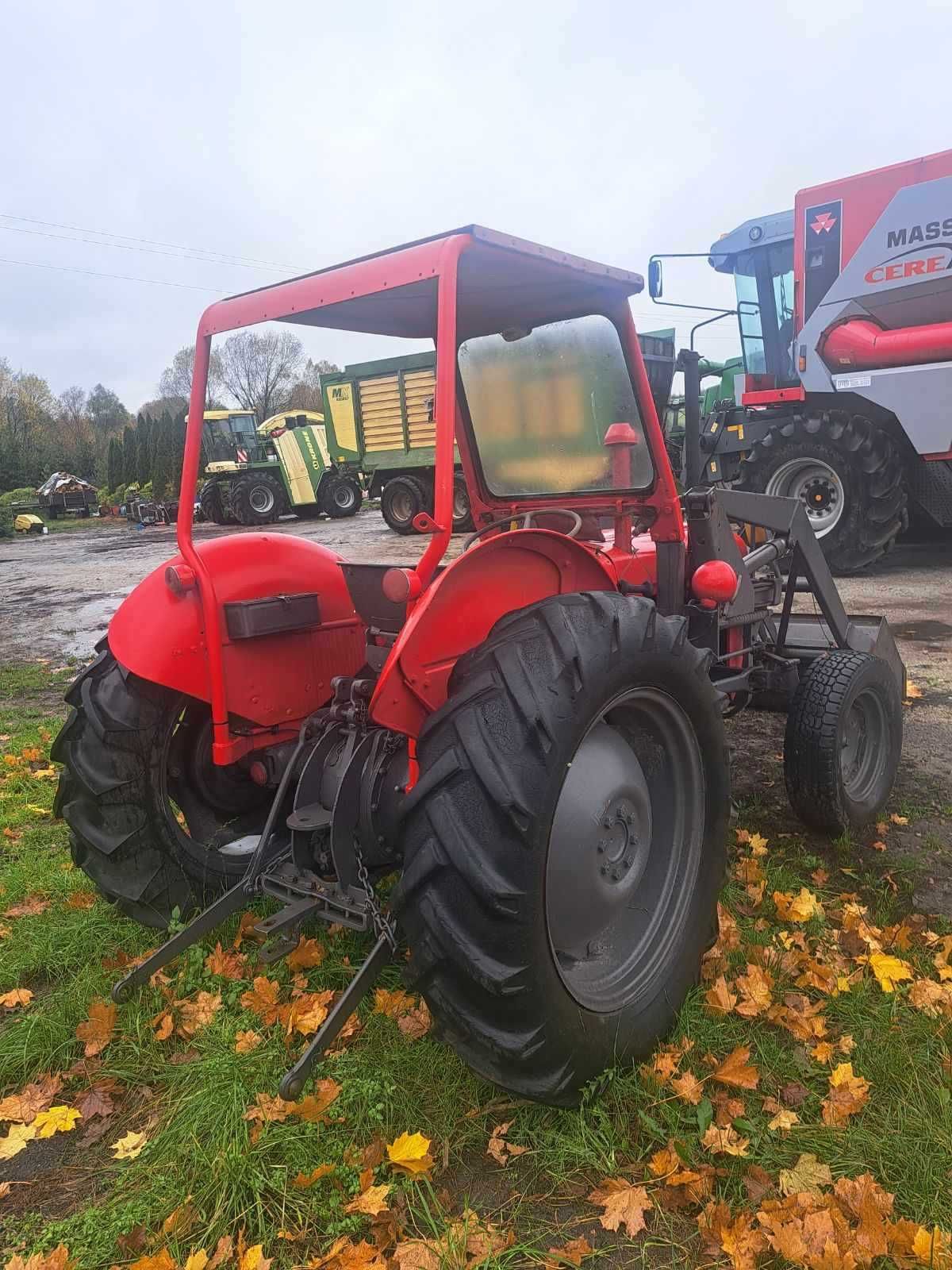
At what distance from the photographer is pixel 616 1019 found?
2.05 m

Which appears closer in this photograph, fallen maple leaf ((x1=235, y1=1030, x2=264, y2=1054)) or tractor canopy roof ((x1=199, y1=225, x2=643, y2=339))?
tractor canopy roof ((x1=199, y1=225, x2=643, y2=339))

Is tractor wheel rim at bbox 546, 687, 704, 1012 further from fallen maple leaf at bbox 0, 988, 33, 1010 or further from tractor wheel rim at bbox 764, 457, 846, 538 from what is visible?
tractor wheel rim at bbox 764, 457, 846, 538

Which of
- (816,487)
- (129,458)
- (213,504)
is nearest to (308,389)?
(129,458)

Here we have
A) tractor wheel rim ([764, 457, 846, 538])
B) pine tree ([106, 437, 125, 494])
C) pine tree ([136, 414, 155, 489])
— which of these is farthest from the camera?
pine tree ([106, 437, 125, 494])

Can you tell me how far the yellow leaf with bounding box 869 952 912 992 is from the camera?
2463 millimetres

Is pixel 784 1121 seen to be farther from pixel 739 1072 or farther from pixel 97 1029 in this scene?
pixel 97 1029

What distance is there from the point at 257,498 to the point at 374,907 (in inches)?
876

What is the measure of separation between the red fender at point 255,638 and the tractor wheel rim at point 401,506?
14611mm

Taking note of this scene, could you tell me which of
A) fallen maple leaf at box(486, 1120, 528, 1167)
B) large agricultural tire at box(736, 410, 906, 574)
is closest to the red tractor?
fallen maple leaf at box(486, 1120, 528, 1167)

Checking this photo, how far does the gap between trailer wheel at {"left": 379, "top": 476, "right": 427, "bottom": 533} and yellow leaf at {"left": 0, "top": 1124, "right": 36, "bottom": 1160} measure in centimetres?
1501

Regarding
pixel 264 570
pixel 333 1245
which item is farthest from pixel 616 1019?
pixel 264 570

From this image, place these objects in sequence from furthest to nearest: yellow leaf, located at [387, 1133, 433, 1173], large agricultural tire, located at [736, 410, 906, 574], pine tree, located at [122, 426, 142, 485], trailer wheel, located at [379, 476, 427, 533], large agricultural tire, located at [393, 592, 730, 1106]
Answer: pine tree, located at [122, 426, 142, 485], trailer wheel, located at [379, 476, 427, 533], large agricultural tire, located at [736, 410, 906, 574], yellow leaf, located at [387, 1133, 433, 1173], large agricultural tire, located at [393, 592, 730, 1106]

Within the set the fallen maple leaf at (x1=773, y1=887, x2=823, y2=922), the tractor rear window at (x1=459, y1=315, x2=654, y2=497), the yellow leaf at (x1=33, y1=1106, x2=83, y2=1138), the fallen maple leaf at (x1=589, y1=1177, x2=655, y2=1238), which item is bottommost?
the fallen maple leaf at (x1=589, y1=1177, x2=655, y2=1238)

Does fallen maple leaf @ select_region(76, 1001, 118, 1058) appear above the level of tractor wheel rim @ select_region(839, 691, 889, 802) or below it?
below
